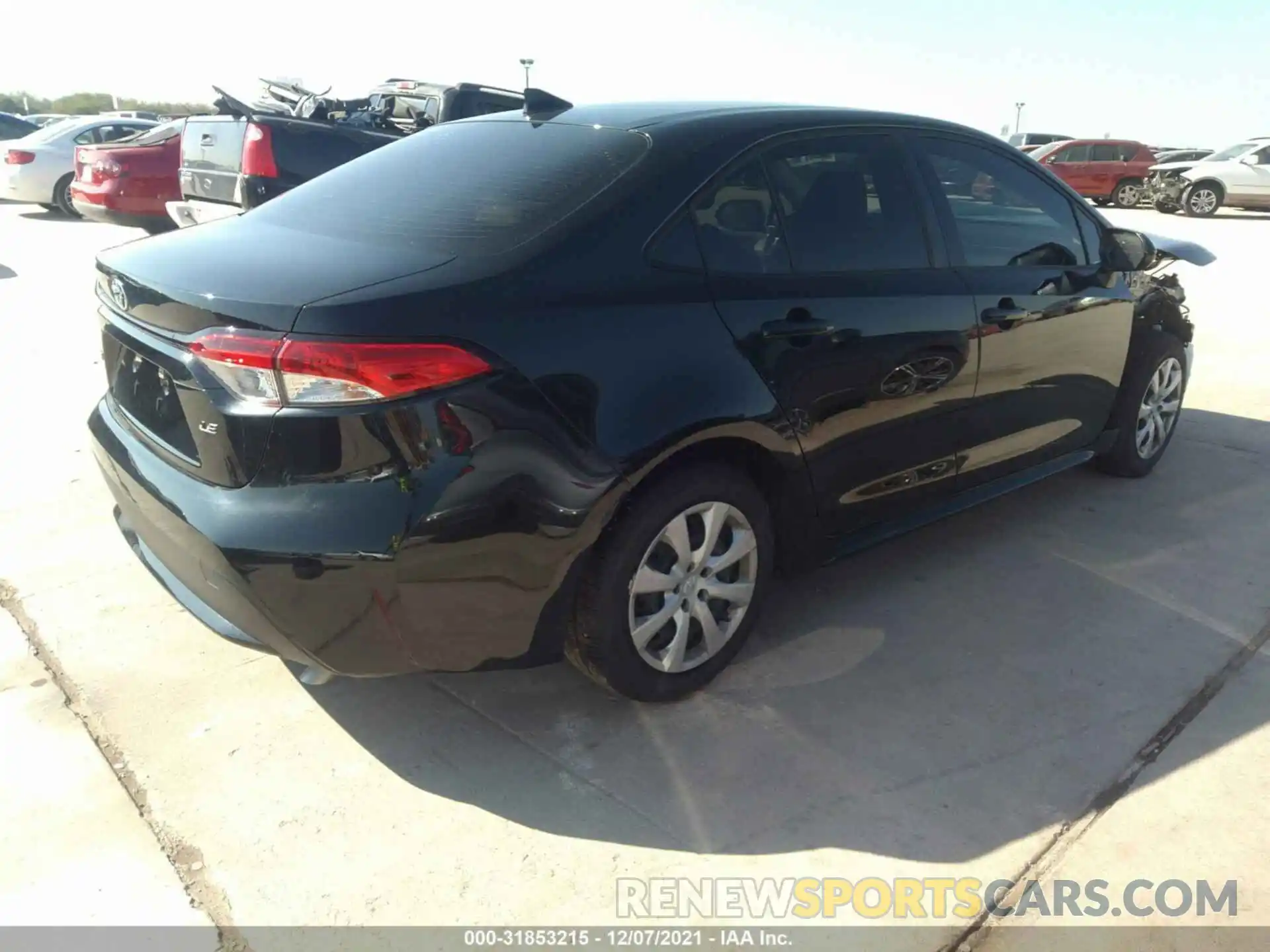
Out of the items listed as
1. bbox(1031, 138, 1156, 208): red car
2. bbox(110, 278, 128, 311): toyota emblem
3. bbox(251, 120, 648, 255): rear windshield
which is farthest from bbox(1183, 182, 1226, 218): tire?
bbox(110, 278, 128, 311): toyota emblem

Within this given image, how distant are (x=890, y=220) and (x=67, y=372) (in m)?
5.11

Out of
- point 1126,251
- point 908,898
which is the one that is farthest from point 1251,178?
point 908,898

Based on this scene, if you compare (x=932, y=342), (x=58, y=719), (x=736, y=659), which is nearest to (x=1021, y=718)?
(x=736, y=659)

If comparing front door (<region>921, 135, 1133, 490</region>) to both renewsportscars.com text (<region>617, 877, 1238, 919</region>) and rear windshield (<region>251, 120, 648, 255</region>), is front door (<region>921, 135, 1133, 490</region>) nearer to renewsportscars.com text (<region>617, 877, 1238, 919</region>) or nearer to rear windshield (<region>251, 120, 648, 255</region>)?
rear windshield (<region>251, 120, 648, 255</region>)

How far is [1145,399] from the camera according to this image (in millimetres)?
4605

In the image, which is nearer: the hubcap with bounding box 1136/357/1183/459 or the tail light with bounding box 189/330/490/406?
the tail light with bounding box 189/330/490/406

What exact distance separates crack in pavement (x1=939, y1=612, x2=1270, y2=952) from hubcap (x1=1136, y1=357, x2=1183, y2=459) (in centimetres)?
153

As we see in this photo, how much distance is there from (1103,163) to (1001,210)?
73.2 feet

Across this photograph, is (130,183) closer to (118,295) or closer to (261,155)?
(261,155)

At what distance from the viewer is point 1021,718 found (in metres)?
2.90

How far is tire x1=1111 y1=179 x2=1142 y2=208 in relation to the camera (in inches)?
907

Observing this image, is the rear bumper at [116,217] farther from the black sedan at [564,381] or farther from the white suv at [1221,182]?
the white suv at [1221,182]

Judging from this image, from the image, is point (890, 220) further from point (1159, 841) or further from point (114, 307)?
point (114, 307)

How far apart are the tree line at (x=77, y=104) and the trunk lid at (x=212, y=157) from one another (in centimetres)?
6083
